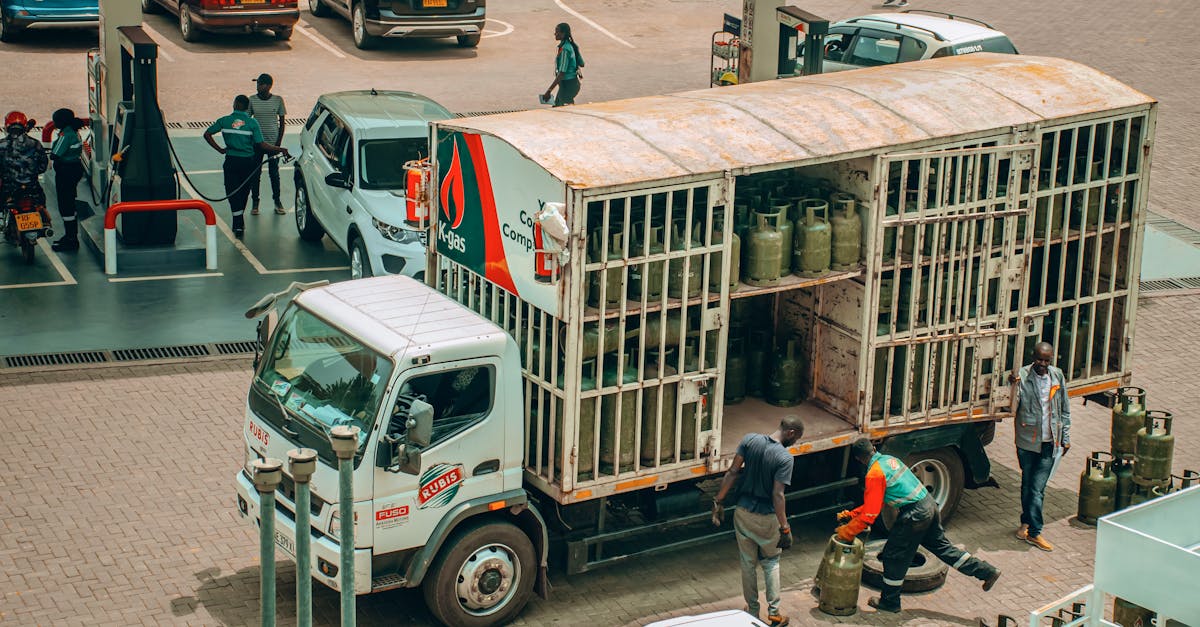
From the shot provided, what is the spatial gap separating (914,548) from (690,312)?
2.23 m

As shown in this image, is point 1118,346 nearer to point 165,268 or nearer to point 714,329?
point 714,329

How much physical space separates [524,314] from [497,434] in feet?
2.92

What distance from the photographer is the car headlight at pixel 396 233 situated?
15523 millimetres

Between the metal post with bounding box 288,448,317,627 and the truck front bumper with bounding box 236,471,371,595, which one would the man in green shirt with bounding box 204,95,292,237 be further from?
the metal post with bounding box 288,448,317,627

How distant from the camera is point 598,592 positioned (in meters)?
10.8

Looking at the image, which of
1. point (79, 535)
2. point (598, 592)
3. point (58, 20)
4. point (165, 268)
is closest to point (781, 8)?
point (165, 268)

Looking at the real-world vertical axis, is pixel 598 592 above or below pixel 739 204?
below

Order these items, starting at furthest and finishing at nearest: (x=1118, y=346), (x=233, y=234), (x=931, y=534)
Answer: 1. (x=233, y=234)
2. (x=1118, y=346)
3. (x=931, y=534)

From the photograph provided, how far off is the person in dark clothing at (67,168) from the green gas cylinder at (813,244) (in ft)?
30.0

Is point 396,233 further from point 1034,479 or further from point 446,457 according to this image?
point 1034,479

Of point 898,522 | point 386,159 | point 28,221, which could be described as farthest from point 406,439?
point 28,221

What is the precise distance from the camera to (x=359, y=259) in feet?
52.5

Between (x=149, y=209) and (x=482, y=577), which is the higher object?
(x=149, y=209)

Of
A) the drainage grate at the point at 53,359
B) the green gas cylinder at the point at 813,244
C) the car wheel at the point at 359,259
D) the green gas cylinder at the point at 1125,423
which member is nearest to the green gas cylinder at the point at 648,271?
the green gas cylinder at the point at 813,244
